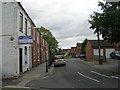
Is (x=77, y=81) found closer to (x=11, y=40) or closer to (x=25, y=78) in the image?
(x=25, y=78)

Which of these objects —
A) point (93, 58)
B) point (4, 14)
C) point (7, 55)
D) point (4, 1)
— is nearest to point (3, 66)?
point (7, 55)

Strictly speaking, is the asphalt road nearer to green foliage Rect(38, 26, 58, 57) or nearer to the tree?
the tree

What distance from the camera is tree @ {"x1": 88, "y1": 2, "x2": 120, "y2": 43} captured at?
15.9m

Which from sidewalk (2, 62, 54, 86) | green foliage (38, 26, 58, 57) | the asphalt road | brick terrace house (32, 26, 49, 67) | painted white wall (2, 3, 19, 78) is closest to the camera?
the asphalt road

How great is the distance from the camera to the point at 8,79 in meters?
14.9

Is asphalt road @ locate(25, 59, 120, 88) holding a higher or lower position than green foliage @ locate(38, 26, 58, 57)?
lower

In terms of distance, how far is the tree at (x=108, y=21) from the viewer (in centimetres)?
1595

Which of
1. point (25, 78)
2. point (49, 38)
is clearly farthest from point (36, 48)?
point (49, 38)

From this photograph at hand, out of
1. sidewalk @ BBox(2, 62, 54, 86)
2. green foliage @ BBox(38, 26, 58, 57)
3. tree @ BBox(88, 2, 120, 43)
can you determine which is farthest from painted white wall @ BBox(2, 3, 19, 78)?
green foliage @ BBox(38, 26, 58, 57)

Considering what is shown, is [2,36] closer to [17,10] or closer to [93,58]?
[17,10]

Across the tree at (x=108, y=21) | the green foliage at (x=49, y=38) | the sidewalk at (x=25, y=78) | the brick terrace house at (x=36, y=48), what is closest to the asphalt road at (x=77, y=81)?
the sidewalk at (x=25, y=78)

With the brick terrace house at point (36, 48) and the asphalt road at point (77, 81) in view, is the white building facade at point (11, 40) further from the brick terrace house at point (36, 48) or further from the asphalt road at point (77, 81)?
the brick terrace house at point (36, 48)

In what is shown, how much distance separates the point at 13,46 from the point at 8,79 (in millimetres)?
2576

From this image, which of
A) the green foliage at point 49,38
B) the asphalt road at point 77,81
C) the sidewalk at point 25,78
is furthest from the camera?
the green foliage at point 49,38
